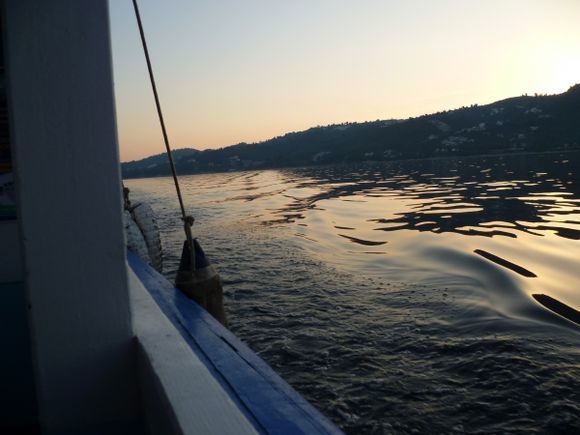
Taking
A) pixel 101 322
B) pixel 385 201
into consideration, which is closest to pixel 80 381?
pixel 101 322

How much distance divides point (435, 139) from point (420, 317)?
11671 cm

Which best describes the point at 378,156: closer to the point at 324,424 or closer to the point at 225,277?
the point at 225,277

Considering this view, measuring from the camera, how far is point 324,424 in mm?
1944

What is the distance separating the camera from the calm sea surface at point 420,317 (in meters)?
4.16

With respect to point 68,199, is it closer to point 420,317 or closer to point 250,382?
point 250,382

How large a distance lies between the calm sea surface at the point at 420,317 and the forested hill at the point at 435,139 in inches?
3153

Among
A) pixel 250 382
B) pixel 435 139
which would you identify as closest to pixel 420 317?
pixel 250 382

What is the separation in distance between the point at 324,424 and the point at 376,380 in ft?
9.82

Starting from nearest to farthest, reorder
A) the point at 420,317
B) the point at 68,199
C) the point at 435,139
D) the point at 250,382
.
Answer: the point at 68,199 < the point at 250,382 < the point at 420,317 < the point at 435,139

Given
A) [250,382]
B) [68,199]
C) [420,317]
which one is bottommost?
[420,317]

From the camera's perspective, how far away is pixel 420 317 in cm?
632

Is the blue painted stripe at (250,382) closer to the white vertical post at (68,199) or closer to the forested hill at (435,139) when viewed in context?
the white vertical post at (68,199)

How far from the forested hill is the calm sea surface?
263 feet

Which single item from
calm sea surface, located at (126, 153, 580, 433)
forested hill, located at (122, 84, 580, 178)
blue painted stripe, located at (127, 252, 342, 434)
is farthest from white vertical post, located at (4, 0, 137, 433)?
forested hill, located at (122, 84, 580, 178)
